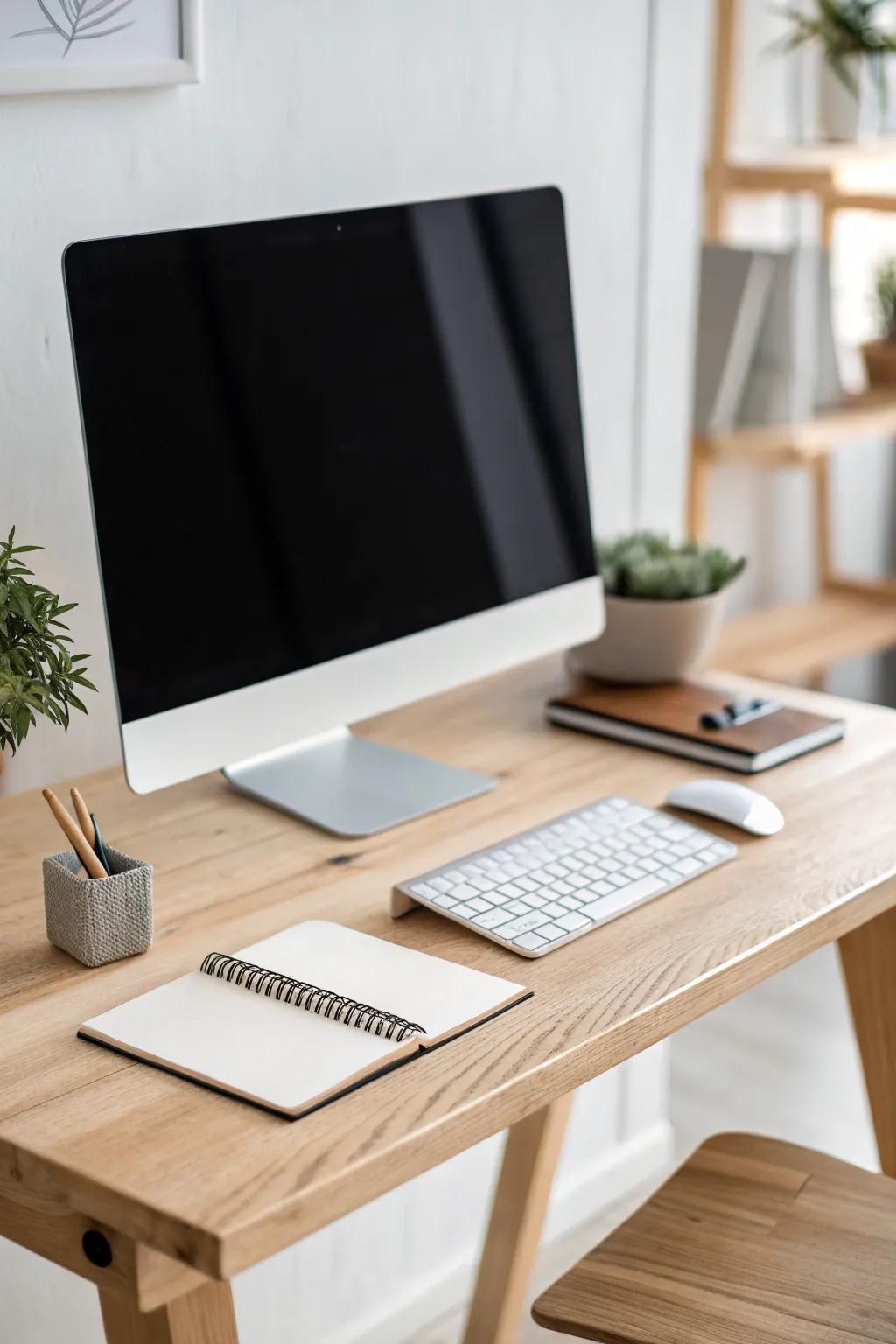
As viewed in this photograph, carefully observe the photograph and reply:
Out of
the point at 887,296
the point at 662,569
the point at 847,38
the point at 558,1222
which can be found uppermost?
the point at 847,38

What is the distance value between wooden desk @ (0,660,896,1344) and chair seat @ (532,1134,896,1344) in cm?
15

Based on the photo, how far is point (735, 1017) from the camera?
2613 mm

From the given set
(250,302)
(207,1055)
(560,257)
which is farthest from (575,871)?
(560,257)

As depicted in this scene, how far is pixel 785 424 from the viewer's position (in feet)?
9.14

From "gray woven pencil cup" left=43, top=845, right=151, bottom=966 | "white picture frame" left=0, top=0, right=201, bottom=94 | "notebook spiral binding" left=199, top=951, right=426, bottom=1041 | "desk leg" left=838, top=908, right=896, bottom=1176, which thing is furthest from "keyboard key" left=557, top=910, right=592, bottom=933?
"white picture frame" left=0, top=0, right=201, bottom=94

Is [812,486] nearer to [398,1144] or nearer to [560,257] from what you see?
[560,257]

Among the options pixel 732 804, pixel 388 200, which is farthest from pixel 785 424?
pixel 732 804

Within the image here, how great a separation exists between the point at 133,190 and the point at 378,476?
322mm

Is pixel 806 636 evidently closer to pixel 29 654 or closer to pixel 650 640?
pixel 650 640

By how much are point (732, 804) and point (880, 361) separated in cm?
192

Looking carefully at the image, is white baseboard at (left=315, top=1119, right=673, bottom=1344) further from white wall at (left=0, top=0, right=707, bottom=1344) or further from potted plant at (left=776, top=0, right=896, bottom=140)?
potted plant at (left=776, top=0, right=896, bottom=140)

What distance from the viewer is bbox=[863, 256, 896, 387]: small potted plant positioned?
309 centimetres

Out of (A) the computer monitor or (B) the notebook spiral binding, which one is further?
(A) the computer monitor

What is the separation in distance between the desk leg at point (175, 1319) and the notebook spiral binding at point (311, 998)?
0.17 m
